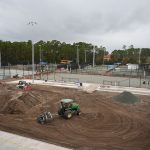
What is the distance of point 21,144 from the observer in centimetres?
1725

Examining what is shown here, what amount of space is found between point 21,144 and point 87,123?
700 centimetres

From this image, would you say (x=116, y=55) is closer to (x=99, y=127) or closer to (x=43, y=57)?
(x=43, y=57)

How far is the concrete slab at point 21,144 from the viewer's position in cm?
1659

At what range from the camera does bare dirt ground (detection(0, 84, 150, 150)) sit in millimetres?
17828

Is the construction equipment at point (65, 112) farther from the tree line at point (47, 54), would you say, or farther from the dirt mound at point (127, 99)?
the tree line at point (47, 54)

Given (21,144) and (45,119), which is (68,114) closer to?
(45,119)

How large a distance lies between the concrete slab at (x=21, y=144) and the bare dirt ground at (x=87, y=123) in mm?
769

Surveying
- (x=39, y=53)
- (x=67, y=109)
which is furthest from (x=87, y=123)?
(x=39, y=53)

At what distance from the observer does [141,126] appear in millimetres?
21391

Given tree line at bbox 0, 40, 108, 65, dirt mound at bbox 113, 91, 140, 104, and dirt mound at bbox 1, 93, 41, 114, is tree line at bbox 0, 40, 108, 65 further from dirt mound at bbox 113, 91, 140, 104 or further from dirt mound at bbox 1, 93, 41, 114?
dirt mound at bbox 113, 91, 140, 104

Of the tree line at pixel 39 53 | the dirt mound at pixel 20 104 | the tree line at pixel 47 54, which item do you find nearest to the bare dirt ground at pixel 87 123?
the dirt mound at pixel 20 104

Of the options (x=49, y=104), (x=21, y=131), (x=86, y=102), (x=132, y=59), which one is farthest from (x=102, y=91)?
(x=132, y=59)

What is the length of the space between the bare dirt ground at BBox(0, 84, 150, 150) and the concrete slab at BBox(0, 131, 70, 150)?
769 millimetres

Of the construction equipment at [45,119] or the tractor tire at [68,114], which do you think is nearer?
the construction equipment at [45,119]
